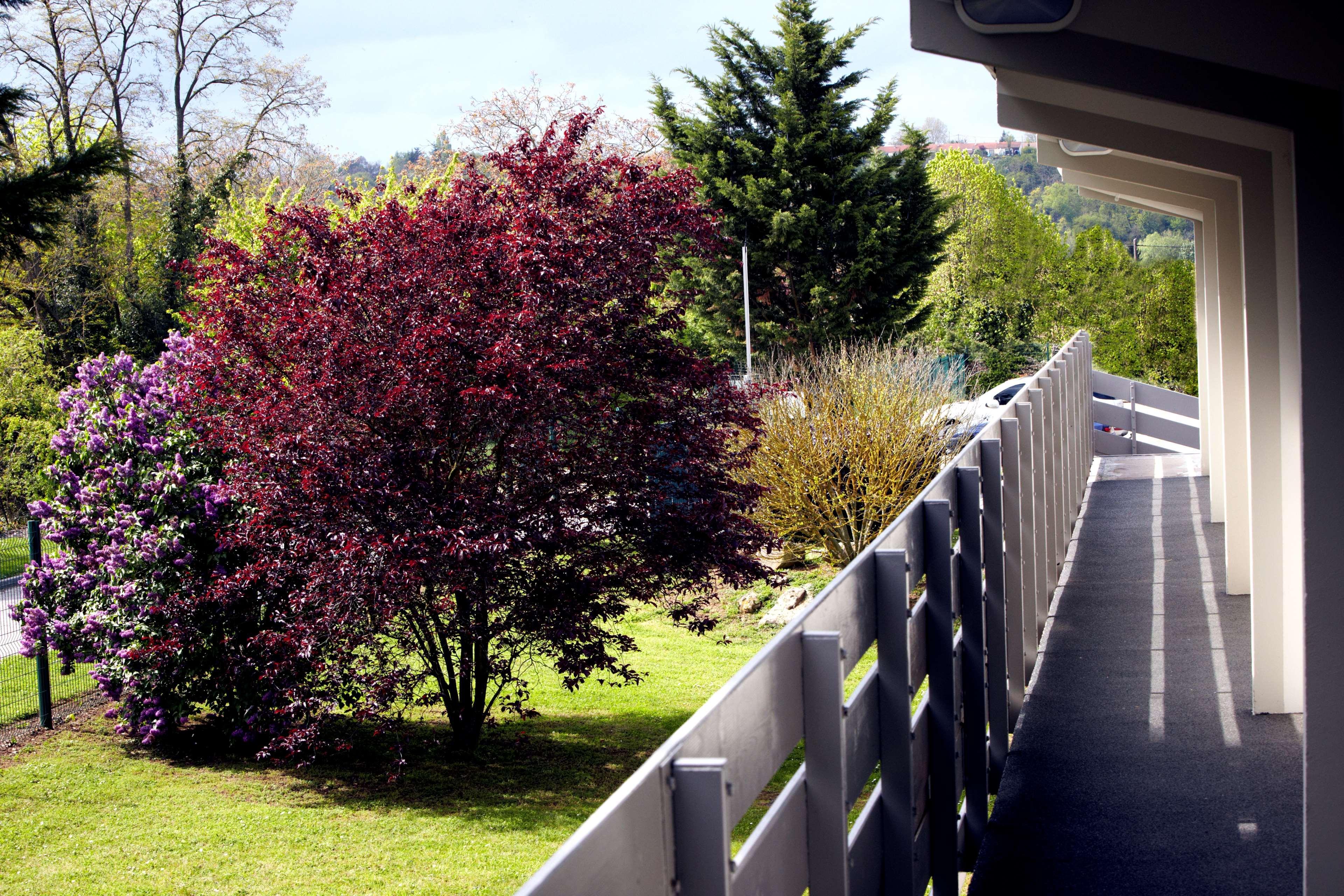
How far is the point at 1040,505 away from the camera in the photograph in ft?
20.1

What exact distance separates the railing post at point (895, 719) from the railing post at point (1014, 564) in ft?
5.87

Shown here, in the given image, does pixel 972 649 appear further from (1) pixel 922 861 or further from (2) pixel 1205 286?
(2) pixel 1205 286

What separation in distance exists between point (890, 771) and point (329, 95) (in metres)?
41.2

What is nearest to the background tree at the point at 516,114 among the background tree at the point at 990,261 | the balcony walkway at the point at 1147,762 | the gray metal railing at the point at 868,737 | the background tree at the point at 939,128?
the background tree at the point at 990,261

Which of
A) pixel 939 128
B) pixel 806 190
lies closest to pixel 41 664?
pixel 806 190

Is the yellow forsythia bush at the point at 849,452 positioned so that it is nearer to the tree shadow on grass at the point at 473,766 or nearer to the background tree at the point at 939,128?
the tree shadow on grass at the point at 473,766

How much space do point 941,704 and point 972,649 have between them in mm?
580

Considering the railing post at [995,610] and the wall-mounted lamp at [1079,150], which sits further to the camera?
the wall-mounted lamp at [1079,150]

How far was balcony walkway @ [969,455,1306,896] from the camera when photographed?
3.72 metres

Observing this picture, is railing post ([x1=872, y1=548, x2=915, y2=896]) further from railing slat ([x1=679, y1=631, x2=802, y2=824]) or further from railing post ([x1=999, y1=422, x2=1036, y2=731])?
railing post ([x1=999, y1=422, x2=1036, y2=731])

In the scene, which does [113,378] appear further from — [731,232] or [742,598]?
[731,232]

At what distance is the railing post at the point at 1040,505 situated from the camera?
584cm

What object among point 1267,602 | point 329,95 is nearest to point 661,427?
point 1267,602

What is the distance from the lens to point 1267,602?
5.19 m
